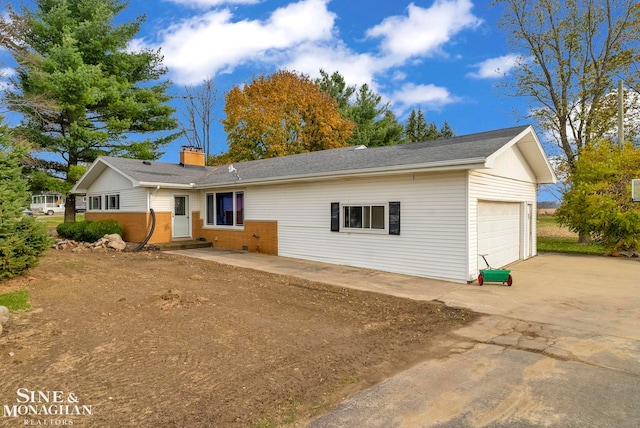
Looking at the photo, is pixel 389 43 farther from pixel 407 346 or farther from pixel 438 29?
pixel 407 346

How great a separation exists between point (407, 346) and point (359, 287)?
3550 mm

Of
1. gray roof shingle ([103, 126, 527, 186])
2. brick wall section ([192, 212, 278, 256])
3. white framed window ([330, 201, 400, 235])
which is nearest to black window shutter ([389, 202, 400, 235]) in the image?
white framed window ([330, 201, 400, 235])

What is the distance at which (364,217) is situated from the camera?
10.9 metres

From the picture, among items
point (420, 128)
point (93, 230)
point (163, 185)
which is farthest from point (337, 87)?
point (93, 230)

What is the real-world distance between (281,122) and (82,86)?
13511 millimetres

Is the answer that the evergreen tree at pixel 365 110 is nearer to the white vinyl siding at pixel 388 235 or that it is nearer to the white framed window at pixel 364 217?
the white vinyl siding at pixel 388 235

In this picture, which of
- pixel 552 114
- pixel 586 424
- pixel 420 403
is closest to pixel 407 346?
pixel 420 403

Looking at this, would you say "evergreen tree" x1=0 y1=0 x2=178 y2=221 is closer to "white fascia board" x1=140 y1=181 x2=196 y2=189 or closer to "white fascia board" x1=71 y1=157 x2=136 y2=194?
"white fascia board" x1=71 y1=157 x2=136 y2=194

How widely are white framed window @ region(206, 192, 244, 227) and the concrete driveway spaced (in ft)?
26.7

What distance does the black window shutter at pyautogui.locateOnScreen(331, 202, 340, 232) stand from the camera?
11.5m

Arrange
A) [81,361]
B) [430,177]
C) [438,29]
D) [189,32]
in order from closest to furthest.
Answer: [81,361] < [430,177] < [438,29] < [189,32]

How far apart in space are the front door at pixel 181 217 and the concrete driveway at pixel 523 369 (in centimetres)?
1094

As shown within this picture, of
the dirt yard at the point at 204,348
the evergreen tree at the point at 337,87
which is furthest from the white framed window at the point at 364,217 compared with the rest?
the evergreen tree at the point at 337,87

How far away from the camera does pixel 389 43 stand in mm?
19625
